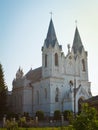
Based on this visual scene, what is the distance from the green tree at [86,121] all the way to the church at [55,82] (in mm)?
41380

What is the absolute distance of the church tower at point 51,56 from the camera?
197ft

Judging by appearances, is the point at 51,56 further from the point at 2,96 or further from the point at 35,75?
the point at 2,96

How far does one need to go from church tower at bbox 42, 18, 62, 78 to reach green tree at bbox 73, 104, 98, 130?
147 ft

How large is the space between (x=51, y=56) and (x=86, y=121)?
46.2 meters

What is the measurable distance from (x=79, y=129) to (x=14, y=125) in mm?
12161

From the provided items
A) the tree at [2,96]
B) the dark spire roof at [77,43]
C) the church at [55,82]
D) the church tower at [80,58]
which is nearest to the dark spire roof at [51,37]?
the church at [55,82]

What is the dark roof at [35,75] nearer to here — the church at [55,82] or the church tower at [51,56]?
the church at [55,82]

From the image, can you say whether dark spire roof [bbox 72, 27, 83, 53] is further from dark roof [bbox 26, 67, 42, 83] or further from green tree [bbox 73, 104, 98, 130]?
green tree [bbox 73, 104, 98, 130]

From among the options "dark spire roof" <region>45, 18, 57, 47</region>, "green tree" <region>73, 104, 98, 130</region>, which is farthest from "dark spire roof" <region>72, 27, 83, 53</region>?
"green tree" <region>73, 104, 98, 130</region>

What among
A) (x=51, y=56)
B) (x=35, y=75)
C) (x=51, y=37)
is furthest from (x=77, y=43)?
(x=35, y=75)

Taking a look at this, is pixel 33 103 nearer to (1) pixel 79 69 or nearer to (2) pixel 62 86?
(2) pixel 62 86

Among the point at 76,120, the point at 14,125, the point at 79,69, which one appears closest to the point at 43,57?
the point at 79,69

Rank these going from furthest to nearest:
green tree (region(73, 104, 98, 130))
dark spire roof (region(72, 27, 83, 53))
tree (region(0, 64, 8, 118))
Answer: dark spire roof (region(72, 27, 83, 53)) → tree (region(0, 64, 8, 118)) → green tree (region(73, 104, 98, 130))

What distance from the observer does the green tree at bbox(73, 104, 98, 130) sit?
1411cm
